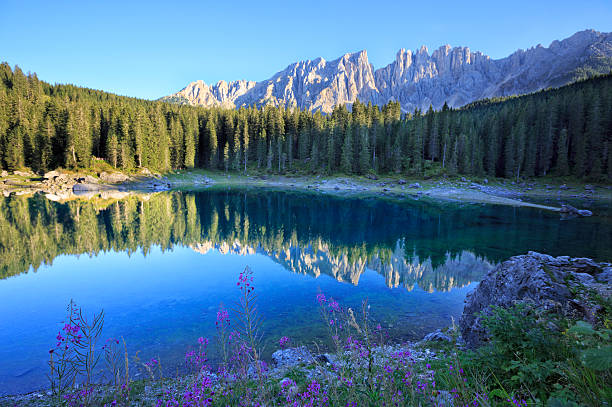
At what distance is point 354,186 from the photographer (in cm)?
7394

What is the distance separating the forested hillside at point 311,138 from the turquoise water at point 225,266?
136ft

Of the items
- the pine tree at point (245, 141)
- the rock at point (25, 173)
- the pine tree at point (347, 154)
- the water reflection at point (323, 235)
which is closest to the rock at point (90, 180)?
the rock at point (25, 173)

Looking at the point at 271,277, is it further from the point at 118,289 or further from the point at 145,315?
the point at 118,289

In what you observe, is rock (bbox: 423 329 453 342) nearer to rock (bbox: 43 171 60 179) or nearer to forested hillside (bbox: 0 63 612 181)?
forested hillside (bbox: 0 63 612 181)

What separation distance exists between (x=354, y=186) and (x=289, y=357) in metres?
67.3

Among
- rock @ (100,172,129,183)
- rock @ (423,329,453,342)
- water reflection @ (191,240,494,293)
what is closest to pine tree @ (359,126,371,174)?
water reflection @ (191,240,494,293)

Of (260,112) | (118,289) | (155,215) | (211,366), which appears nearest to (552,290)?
(211,366)

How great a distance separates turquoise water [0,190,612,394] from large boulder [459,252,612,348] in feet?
12.0

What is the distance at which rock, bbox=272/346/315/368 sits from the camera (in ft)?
26.5

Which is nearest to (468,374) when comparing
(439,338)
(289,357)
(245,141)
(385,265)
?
(439,338)

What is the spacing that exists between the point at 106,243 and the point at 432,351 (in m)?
25.1

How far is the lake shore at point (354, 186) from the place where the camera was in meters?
56.6

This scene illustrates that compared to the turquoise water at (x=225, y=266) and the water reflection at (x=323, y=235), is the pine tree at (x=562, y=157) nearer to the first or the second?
the water reflection at (x=323, y=235)

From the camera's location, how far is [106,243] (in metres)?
22.9
